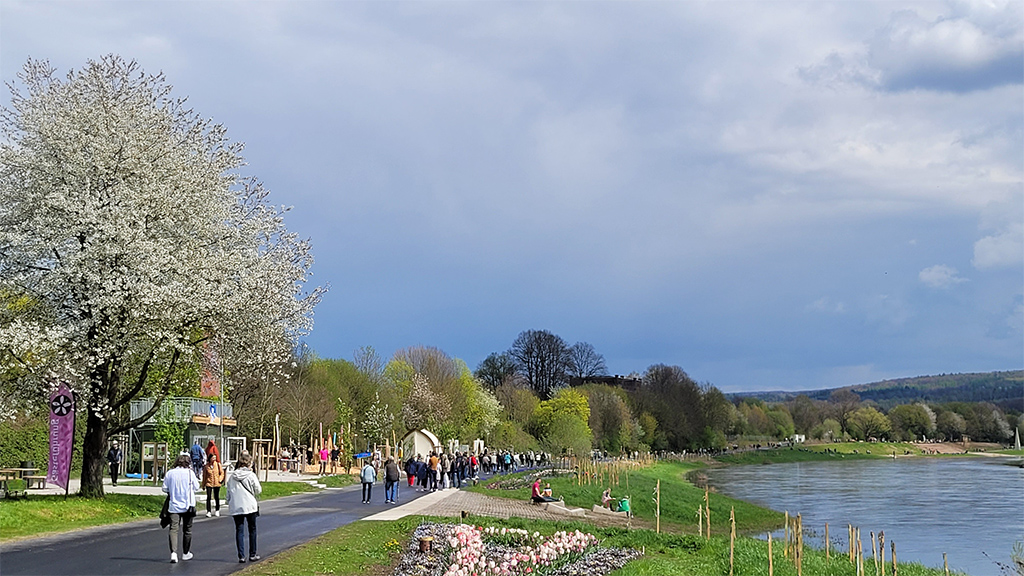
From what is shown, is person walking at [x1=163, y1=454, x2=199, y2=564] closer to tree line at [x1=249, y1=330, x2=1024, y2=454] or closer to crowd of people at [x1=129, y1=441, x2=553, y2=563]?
crowd of people at [x1=129, y1=441, x2=553, y2=563]

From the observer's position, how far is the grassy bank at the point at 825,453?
14312 centimetres

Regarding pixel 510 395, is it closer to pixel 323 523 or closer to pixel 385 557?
pixel 323 523

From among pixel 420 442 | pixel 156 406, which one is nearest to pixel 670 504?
pixel 420 442

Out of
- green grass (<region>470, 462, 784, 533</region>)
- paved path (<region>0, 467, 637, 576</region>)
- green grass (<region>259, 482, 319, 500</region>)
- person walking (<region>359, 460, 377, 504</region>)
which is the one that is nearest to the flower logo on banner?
paved path (<region>0, 467, 637, 576</region>)

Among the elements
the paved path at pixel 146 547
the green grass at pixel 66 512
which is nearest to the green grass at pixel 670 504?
the paved path at pixel 146 547

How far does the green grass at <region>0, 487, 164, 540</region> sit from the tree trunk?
467 millimetres

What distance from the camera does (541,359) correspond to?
131m

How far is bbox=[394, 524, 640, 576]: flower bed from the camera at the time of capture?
15359 mm

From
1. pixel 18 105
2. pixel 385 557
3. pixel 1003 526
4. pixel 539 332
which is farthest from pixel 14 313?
pixel 539 332

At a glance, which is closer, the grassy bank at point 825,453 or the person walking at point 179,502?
the person walking at point 179,502

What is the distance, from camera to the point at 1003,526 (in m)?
44.7

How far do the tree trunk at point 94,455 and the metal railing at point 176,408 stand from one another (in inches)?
428

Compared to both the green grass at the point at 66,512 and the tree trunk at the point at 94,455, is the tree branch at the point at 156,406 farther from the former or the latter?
the green grass at the point at 66,512

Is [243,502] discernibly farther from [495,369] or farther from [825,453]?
[825,453]
